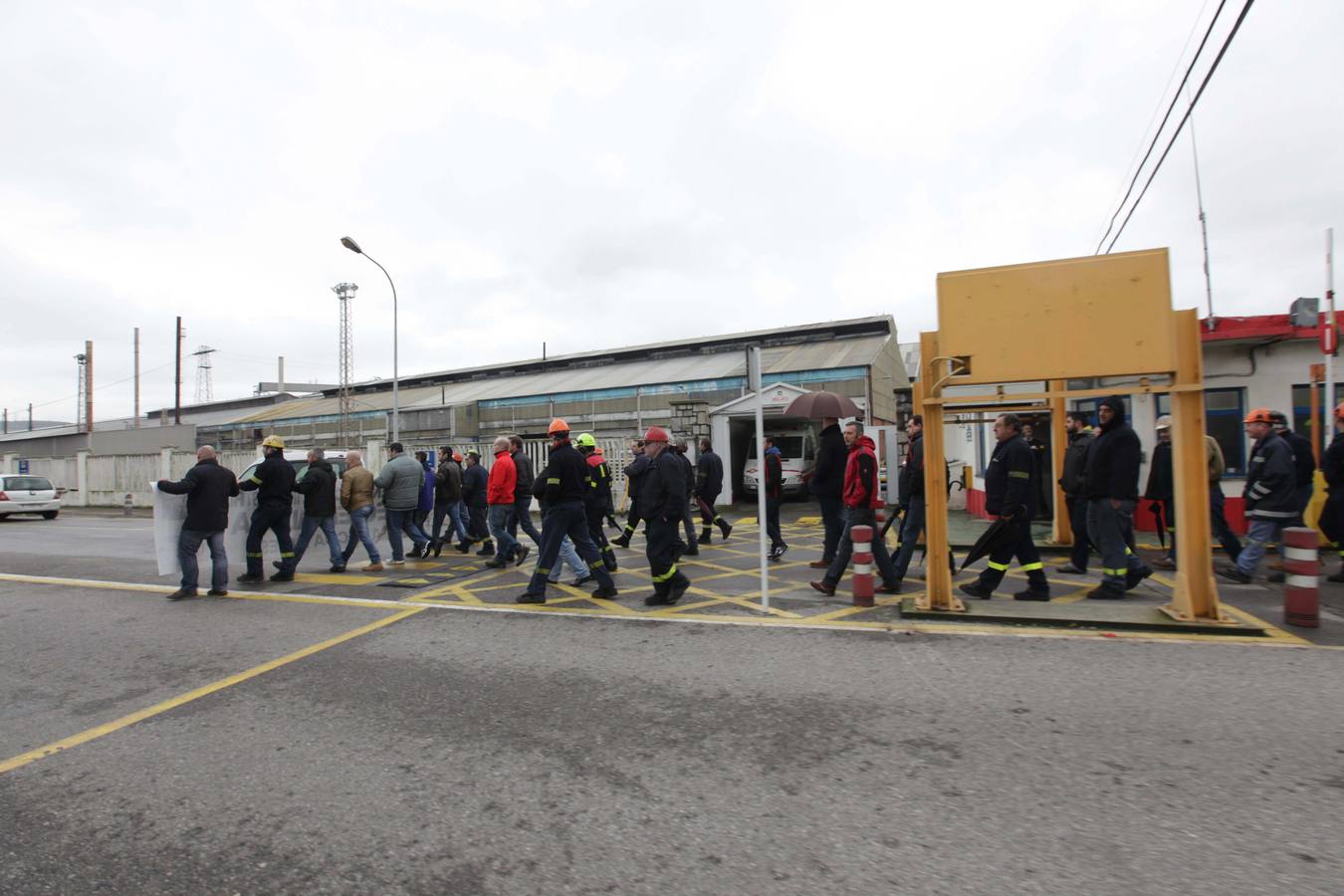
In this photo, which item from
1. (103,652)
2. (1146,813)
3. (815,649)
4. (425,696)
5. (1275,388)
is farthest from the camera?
(1275,388)

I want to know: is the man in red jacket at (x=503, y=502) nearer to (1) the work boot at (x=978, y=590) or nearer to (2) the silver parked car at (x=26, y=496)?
(1) the work boot at (x=978, y=590)

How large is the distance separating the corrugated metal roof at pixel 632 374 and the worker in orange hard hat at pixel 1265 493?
55.4 ft

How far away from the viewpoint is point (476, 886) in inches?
95.5

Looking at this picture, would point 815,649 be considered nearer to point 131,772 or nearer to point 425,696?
point 425,696

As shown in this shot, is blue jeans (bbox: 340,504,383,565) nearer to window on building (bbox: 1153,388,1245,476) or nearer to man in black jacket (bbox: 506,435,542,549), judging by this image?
man in black jacket (bbox: 506,435,542,549)

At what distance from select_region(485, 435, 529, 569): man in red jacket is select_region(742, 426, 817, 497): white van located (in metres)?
10.2

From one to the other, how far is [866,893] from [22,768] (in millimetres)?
4154

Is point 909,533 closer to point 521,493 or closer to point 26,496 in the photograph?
point 521,493

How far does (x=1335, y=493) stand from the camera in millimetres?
7074

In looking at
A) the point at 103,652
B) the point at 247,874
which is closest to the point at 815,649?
the point at 247,874

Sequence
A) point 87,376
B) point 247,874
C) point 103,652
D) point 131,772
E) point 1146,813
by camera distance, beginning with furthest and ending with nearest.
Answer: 1. point 87,376
2. point 103,652
3. point 131,772
4. point 1146,813
5. point 247,874

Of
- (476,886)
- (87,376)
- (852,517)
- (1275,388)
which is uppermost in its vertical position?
(87,376)

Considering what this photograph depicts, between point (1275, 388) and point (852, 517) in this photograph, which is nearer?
point (852, 517)

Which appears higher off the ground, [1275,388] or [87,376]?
[87,376]
